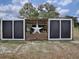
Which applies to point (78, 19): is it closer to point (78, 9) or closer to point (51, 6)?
point (78, 9)

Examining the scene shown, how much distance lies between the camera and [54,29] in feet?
52.9

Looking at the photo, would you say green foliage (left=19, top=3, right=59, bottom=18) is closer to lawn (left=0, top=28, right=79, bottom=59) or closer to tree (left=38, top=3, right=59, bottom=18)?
tree (left=38, top=3, right=59, bottom=18)

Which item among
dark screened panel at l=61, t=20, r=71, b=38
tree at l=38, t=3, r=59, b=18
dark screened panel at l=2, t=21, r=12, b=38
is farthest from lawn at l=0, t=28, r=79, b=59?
tree at l=38, t=3, r=59, b=18

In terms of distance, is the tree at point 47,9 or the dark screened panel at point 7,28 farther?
the tree at point 47,9

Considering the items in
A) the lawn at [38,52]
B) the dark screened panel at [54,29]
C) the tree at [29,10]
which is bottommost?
the lawn at [38,52]

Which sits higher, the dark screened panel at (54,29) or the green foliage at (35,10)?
the green foliage at (35,10)

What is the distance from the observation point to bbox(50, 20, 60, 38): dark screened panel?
632 inches

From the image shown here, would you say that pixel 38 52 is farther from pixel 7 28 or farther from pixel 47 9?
pixel 47 9

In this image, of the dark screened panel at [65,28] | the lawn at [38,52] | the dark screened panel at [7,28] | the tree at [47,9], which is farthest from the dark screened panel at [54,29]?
the tree at [47,9]

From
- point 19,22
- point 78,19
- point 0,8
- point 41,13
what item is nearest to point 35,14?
point 41,13

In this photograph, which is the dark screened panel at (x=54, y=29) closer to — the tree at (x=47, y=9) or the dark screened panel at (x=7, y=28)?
the dark screened panel at (x=7, y=28)

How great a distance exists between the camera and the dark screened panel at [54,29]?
16.0 metres

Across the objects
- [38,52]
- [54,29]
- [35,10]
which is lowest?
[38,52]

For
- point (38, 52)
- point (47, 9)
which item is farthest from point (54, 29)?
point (47, 9)
